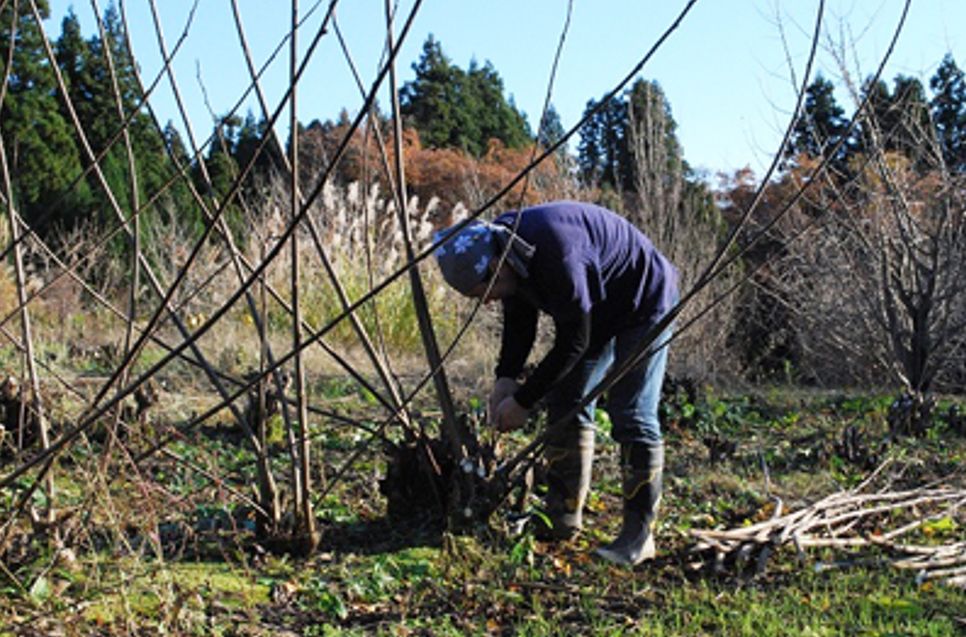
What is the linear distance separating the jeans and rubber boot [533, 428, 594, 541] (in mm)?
74

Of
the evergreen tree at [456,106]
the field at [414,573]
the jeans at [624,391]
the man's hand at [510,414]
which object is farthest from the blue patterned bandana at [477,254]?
the evergreen tree at [456,106]

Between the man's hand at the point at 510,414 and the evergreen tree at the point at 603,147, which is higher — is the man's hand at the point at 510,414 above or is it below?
below

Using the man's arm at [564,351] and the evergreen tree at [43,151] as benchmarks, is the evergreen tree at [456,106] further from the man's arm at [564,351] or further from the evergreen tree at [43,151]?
the man's arm at [564,351]

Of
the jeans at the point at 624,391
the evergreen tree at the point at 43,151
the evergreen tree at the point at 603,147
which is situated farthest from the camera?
the evergreen tree at the point at 43,151

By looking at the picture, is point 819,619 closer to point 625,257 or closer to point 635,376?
point 635,376

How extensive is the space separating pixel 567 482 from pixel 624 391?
0.44 meters

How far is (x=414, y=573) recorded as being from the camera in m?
3.27

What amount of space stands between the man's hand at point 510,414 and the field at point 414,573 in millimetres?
365

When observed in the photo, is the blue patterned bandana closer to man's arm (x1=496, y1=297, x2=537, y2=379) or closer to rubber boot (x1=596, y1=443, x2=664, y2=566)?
man's arm (x1=496, y1=297, x2=537, y2=379)

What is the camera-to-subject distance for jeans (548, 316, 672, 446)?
137 inches

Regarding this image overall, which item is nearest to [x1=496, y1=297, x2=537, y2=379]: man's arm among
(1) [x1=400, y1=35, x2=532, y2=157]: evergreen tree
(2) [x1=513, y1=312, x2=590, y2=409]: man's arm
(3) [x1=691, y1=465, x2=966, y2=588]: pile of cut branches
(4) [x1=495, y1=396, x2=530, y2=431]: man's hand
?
(4) [x1=495, y1=396, x2=530, y2=431]: man's hand

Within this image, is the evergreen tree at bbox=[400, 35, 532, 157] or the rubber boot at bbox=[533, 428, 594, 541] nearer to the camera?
the rubber boot at bbox=[533, 428, 594, 541]

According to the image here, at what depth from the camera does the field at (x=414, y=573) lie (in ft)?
8.77

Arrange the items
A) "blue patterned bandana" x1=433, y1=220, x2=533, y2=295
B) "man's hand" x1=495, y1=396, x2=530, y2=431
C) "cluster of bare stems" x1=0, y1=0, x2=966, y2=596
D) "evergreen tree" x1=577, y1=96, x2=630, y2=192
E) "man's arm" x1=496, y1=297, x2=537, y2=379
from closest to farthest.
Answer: "cluster of bare stems" x1=0, y1=0, x2=966, y2=596 → "blue patterned bandana" x1=433, y1=220, x2=533, y2=295 → "man's hand" x1=495, y1=396, x2=530, y2=431 → "man's arm" x1=496, y1=297, x2=537, y2=379 → "evergreen tree" x1=577, y1=96, x2=630, y2=192
